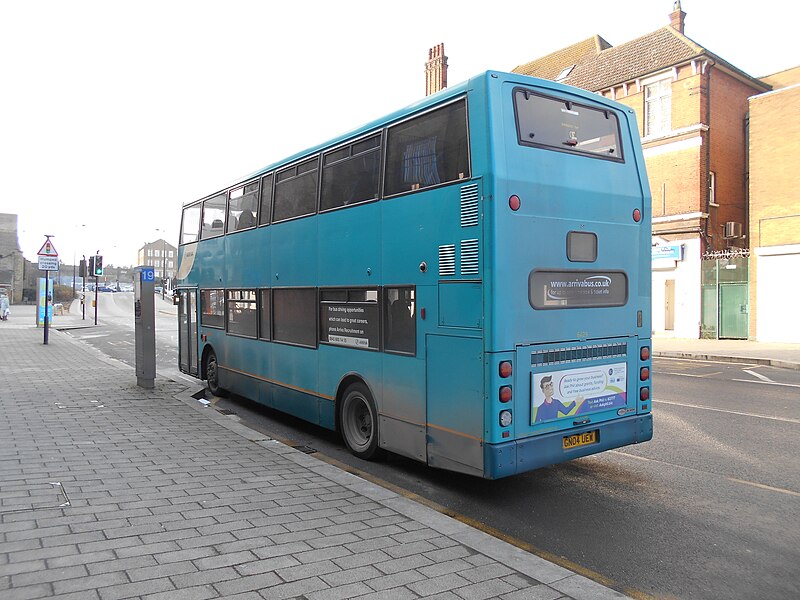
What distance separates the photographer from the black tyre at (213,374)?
11.8 metres

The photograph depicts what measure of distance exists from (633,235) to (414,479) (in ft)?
11.4

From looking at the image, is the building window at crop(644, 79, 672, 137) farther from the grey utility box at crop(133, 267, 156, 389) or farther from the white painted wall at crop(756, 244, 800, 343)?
the grey utility box at crop(133, 267, 156, 389)

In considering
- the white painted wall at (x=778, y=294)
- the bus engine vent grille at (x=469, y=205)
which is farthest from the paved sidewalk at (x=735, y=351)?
the bus engine vent grille at (x=469, y=205)

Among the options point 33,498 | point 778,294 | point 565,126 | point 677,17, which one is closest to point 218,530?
point 33,498

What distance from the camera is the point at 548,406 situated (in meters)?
5.67

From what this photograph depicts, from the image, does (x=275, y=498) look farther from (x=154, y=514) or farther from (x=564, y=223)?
(x=564, y=223)

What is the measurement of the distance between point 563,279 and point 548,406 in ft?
3.97

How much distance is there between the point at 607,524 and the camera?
5.17m

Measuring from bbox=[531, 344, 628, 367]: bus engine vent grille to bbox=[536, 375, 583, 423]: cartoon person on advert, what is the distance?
6.9 inches

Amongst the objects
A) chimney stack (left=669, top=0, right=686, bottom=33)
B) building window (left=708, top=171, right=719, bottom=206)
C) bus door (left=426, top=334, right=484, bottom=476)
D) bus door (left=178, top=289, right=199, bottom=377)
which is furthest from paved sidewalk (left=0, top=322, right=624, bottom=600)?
chimney stack (left=669, top=0, right=686, bottom=33)

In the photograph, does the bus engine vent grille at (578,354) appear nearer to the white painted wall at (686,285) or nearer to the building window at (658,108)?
the white painted wall at (686,285)

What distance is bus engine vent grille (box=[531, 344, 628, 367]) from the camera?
5625mm

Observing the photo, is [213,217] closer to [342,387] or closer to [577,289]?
[342,387]

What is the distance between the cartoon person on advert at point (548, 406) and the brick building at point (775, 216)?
2045 centimetres
